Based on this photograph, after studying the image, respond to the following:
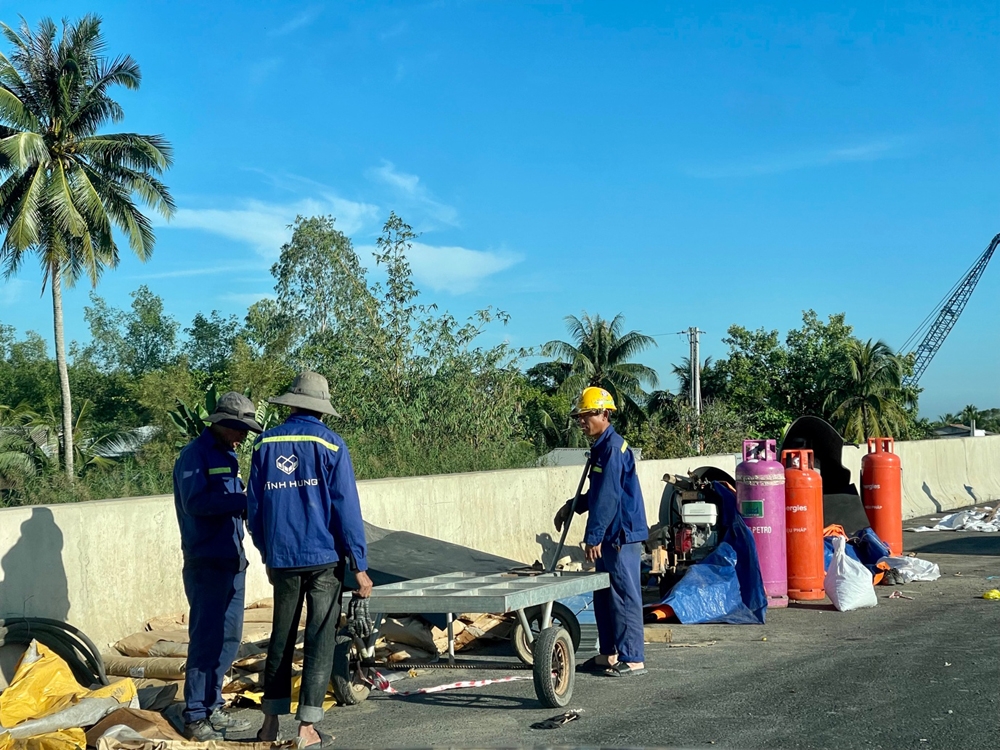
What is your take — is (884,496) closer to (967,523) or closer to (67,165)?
(967,523)

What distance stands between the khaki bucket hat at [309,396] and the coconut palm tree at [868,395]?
53.5m

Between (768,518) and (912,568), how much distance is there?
2.84m

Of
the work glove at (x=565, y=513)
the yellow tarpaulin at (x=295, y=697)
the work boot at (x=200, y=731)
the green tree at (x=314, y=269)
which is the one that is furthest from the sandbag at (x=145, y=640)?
the green tree at (x=314, y=269)

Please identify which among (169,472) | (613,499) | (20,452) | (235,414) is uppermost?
(20,452)

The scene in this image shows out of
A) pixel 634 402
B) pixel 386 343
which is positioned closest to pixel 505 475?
pixel 386 343

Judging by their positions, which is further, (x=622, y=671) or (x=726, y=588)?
(x=726, y=588)

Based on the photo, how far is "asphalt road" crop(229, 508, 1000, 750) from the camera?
5.73m

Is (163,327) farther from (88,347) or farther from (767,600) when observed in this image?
(767,600)

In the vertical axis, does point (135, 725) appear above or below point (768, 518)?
below

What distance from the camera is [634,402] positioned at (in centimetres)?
5750

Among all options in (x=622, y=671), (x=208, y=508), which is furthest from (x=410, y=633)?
(x=208, y=508)

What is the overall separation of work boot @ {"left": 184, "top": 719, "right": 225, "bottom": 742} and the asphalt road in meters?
0.50

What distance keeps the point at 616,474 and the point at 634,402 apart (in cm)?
5060

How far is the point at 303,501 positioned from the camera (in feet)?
18.3
